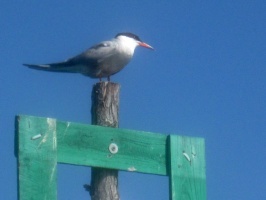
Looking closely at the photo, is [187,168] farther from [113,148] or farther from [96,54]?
[96,54]

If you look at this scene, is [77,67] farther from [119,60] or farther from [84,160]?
[84,160]

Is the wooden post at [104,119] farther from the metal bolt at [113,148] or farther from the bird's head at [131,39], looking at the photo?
the bird's head at [131,39]

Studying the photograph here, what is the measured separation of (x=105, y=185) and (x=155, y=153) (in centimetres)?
30

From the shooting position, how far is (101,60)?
8.12 m

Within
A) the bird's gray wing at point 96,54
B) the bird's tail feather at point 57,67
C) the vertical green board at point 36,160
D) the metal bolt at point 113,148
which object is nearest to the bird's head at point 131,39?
the bird's gray wing at point 96,54

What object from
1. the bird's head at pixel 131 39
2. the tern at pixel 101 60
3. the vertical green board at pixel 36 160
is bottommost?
the vertical green board at pixel 36 160

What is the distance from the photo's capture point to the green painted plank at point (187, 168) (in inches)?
149

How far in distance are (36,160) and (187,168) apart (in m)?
0.83

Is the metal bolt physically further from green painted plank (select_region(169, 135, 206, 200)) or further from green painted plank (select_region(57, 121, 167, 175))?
green painted plank (select_region(169, 135, 206, 200))

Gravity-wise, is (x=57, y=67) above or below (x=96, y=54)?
below

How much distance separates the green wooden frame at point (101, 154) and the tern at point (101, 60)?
331cm

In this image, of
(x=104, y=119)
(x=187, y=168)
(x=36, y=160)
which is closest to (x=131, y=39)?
(x=104, y=119)

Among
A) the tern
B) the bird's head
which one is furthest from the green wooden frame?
the bird's head

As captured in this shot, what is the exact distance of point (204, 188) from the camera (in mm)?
3857
